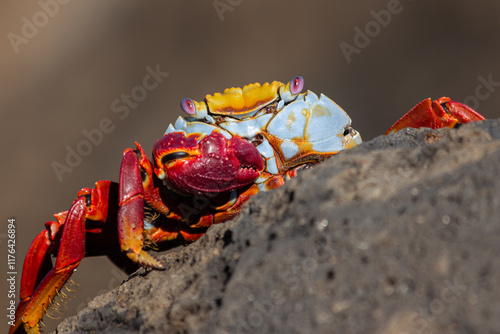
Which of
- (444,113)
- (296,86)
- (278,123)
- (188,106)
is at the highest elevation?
(188,106)

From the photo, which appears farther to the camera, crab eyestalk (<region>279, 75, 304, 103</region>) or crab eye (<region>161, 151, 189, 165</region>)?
crab eyestalk (<region>279, 75, 304, 103</region>)

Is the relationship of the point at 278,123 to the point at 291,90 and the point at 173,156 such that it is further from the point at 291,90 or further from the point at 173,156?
the point at 173,156

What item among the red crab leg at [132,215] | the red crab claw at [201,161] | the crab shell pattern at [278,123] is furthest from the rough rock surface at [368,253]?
the crab shell pattern at [278,123]

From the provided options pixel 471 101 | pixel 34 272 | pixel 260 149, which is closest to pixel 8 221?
pixel 34 272

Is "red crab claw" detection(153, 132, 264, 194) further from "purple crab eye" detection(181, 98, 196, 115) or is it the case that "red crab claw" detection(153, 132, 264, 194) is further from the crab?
"purple crab eye" detection(181, 98, 196, 115)

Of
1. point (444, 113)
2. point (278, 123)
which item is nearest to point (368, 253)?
point (444, 113)

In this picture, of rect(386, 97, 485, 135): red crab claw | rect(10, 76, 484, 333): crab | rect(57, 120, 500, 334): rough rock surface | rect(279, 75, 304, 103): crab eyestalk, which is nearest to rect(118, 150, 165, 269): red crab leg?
rect(10, 76, 484, 333): crab

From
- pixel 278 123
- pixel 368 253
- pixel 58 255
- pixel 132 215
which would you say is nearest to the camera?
pixel 368 253
